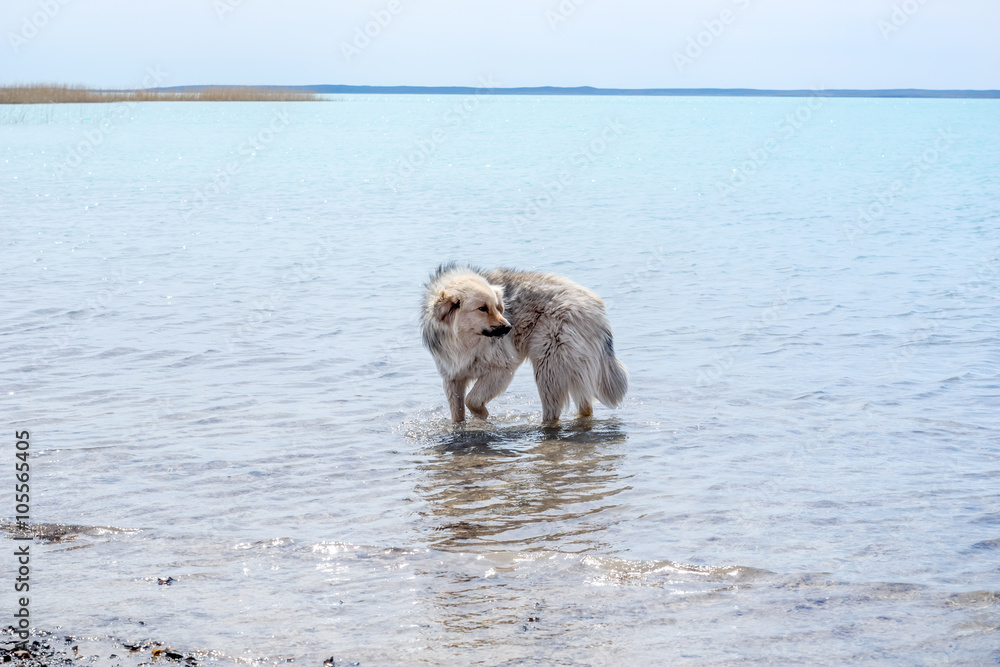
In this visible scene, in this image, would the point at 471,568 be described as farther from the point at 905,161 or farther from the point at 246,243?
the point at 905,161

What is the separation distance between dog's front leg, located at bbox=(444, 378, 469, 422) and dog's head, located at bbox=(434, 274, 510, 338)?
0.53 meters

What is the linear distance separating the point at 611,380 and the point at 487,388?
1.03 m

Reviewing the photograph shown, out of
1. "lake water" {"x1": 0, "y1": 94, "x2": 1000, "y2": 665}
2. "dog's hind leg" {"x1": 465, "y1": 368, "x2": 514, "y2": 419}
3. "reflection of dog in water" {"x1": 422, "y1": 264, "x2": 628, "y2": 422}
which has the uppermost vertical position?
"reflection of dog in water" {"x1": 422, "y1": 264, "x2": 628, "y2": 422}

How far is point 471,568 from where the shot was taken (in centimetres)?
476

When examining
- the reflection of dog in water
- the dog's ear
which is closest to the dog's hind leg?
the reflection of dog in water

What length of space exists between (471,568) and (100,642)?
175cm

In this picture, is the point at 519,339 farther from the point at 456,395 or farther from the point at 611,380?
the point at 611,380

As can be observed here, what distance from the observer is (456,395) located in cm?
771

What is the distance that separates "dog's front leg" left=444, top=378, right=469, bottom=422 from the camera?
302 inches

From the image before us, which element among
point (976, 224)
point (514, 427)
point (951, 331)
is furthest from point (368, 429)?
point (976, 224)

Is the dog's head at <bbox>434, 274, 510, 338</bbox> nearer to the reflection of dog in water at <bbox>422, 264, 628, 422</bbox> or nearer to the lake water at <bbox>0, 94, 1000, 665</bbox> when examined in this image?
the reflection of dog in water at <bbox>422, 264, 628, 422</bbox>

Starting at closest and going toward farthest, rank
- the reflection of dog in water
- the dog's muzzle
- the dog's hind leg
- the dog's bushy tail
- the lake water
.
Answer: the lake water, the dog's muzzle, the reflection of dog in water, the dog's hind leg, the dog's bushy tail

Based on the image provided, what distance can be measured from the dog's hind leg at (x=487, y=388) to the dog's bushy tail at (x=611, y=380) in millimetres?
752

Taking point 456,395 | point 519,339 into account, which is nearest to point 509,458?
point 456,395
